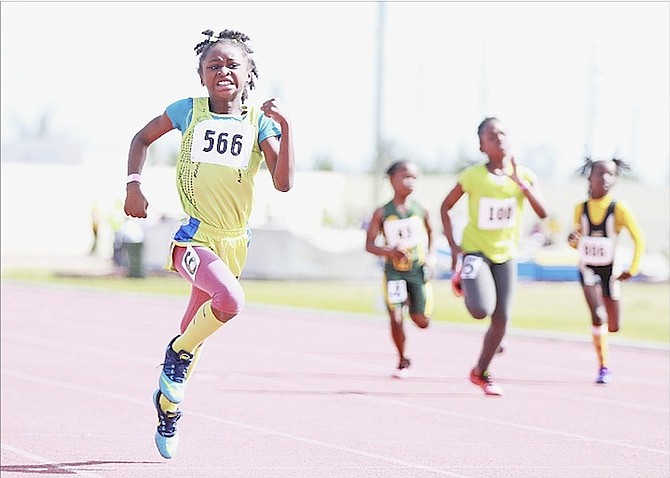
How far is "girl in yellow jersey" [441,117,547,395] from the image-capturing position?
11.6 metres

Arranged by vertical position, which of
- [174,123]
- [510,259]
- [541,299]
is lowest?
[541,299]

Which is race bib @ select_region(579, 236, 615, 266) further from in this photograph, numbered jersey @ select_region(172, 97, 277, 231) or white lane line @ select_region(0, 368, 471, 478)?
numbered jersey @ select_region(172, 97, 277, 231)

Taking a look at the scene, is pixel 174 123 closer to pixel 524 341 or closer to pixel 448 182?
pixel 524 341

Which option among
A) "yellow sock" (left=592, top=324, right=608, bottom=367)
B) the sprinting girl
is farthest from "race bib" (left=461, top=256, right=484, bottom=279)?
"yellow sock" (left=592, top=324, right=608, bottom=367)

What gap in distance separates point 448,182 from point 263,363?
176 feet

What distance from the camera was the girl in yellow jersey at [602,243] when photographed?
1341 cm

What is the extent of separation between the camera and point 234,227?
7.45 metres

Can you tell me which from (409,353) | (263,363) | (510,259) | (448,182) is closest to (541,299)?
(409,353)

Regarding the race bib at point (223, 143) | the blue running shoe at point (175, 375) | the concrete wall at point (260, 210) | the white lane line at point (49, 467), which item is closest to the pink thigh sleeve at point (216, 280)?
→ the blue running shoe at point (175, 375)

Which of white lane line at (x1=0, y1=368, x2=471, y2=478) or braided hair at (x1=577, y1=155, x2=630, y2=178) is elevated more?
braided hair at (x1=577, y1=155, x2=630, y2=178)

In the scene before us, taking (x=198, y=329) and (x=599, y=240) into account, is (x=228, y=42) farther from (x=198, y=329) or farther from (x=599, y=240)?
(x=599, y=240)

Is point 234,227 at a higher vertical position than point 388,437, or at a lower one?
higher

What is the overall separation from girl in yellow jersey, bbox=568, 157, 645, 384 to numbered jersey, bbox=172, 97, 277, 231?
664 cm

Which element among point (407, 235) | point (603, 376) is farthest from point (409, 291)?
point (603, 376)
